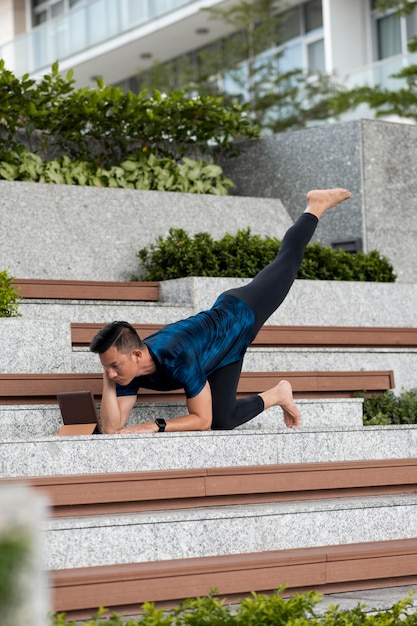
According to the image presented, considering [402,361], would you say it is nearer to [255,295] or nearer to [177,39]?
[255,295]

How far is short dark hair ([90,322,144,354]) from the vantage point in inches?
203

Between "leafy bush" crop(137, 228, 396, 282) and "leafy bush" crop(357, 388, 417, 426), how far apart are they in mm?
1522

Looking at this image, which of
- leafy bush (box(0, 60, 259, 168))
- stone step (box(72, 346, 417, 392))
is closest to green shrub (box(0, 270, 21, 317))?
stone step (box(72, 346, 417, 392))

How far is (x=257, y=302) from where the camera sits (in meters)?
6.01

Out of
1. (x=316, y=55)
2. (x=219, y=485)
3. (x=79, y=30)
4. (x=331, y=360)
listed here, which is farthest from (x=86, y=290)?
(x=79, y=30)

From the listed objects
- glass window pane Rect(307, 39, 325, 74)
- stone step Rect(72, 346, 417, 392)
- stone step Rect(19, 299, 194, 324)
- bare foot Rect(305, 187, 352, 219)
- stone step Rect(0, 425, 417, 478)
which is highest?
glass window pane Rect(307, 39, 325, 74)

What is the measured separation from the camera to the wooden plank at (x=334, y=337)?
7.25 m

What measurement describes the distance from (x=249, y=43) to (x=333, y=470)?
1632 cm

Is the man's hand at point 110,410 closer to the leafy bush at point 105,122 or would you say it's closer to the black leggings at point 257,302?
the black leggings at point 257,302

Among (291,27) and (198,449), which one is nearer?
(198,449)

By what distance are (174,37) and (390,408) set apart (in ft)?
61.9

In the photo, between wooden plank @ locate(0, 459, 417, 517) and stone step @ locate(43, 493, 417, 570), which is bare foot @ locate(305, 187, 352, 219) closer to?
wooden plank @ locate(0, 459, 417, 517)

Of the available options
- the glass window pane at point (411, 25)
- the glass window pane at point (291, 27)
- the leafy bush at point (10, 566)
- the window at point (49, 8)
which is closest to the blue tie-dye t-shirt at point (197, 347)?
the leafy bush at point (10, 566)

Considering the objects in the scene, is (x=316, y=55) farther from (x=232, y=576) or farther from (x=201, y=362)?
(x=232, y=576)
